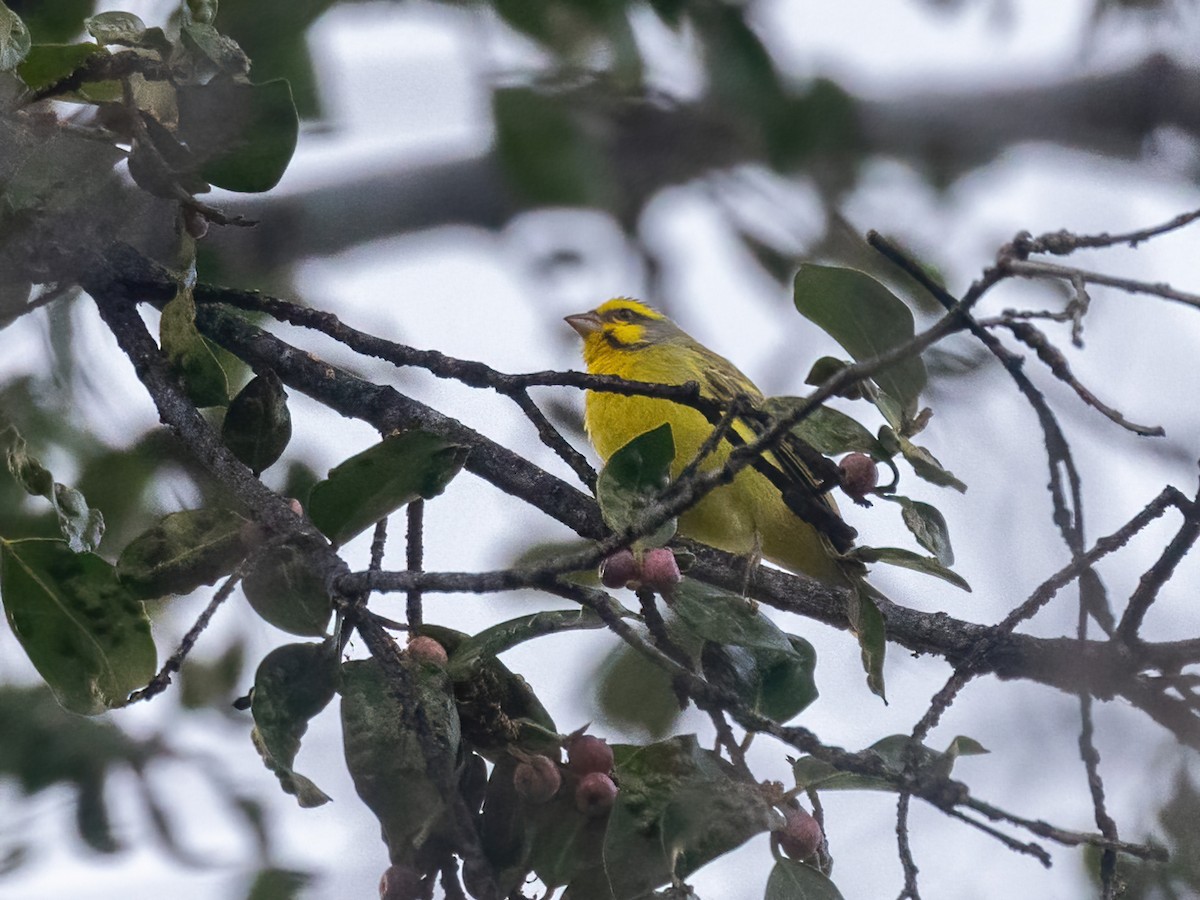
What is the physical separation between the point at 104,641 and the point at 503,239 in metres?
3.10

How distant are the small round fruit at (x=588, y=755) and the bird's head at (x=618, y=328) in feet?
9.97

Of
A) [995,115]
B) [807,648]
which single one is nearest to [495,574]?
[807,648]

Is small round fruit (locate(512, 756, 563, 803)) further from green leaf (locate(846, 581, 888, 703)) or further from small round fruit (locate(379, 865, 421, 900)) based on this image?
green leaf (locate(846, 581, 888, 703))

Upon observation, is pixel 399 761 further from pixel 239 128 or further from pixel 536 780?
pixel 239 128

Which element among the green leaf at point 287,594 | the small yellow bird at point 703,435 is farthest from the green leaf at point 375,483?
the small yellow bird at point 703,435

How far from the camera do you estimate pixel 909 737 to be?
61.1 inches

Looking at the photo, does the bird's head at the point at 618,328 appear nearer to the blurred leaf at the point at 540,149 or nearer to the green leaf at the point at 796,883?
the blurred leaf at the point at 540,149

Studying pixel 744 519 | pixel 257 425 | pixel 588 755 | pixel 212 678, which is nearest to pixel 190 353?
pixel 257 425

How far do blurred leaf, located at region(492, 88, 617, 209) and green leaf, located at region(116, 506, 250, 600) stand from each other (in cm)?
111

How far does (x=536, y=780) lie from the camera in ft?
5.10

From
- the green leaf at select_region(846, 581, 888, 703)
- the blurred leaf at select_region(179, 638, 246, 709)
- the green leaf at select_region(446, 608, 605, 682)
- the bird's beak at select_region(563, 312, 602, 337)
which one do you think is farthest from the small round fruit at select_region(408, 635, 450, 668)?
the bird's beak at select_region(563, 312, 602, 337)

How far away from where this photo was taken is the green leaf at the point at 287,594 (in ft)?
5.12

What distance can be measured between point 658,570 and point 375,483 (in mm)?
357

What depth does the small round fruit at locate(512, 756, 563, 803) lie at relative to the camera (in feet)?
5.10
